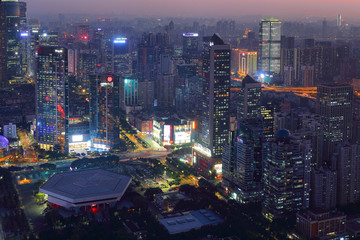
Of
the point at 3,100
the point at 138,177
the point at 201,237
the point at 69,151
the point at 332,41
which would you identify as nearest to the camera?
the point at 201,237

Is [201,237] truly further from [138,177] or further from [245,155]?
[138,177]

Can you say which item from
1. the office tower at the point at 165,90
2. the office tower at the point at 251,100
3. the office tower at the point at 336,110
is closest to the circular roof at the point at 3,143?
the office tower at the point at 251,100

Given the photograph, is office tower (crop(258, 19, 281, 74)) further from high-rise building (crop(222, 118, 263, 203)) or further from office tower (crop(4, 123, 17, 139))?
high-rise building (crop(222, 118, 263, 203))

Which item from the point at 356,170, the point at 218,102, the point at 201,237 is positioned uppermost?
the point at 218,102

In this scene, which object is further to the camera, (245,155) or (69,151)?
Result: (69,151)

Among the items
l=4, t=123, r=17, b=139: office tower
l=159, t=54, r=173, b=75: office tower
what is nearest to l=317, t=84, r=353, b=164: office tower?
l=4, t=123, r=17, b=139: office tower

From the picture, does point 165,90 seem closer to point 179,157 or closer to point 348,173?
point 179,157

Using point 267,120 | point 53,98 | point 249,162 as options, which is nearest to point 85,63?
point 53,98

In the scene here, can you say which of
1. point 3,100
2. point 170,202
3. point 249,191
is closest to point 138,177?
point 170,202
